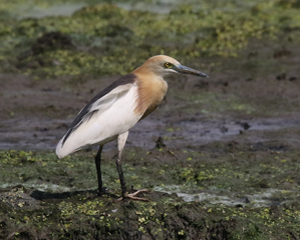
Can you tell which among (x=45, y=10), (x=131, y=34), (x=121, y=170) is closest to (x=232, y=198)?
(x=121, y=170)

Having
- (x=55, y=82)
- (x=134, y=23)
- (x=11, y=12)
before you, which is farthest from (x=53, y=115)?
(x=11, y=12)

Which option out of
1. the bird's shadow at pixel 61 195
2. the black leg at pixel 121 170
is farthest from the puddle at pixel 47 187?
the black leg at pixel 121 170

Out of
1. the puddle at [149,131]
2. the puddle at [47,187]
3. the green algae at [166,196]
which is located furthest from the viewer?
the puddle at [149,131]

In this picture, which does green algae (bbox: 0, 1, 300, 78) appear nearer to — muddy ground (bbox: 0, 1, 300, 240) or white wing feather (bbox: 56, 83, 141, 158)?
muddy ground (bbox: 0, 1, 300, 240)

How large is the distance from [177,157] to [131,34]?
792cm

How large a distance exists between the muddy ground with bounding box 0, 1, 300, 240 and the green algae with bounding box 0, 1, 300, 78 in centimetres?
22

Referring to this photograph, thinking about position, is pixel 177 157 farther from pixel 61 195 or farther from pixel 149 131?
pixel 61 195

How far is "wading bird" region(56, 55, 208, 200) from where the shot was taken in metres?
6.43

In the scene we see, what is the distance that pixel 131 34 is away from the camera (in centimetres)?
1667

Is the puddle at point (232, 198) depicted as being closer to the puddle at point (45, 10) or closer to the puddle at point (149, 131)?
the puddle at point (149, 131)

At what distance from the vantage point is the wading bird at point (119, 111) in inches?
253

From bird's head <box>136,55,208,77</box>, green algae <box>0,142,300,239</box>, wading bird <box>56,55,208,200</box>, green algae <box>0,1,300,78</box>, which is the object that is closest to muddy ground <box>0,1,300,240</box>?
green algae <box>0,142,300,239</box>

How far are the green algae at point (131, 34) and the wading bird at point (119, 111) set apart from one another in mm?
7588

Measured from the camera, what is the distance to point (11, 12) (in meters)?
19.6
